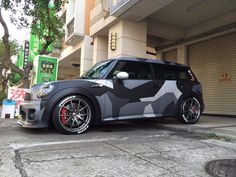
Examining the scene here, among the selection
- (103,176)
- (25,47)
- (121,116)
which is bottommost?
(103,176)

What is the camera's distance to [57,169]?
117 inches

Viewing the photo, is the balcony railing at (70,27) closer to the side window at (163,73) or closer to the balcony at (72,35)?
the balcony at (72,35)

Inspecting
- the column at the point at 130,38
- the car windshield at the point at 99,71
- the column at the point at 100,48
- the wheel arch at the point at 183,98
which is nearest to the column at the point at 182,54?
the column at the point at 130,38

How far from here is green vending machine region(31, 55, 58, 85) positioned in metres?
11.9

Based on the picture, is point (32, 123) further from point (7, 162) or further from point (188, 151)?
point (188, 151)

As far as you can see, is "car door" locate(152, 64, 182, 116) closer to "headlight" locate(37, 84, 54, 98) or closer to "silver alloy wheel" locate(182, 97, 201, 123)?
"silver alloy wheel" locate(182, 97, 201, 123)

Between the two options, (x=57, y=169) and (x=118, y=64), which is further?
(x=118, y=64)

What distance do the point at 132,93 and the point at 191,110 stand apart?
1.86m

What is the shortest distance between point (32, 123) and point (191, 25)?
8930 mm

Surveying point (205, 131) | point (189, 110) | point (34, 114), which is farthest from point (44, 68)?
point (205, 131)

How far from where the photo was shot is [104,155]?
141 inches

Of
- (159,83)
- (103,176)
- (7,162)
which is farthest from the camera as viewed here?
(159,83)

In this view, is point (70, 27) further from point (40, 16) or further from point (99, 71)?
point (99, 71)

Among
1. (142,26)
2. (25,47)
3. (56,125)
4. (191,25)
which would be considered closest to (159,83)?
(56,125)
